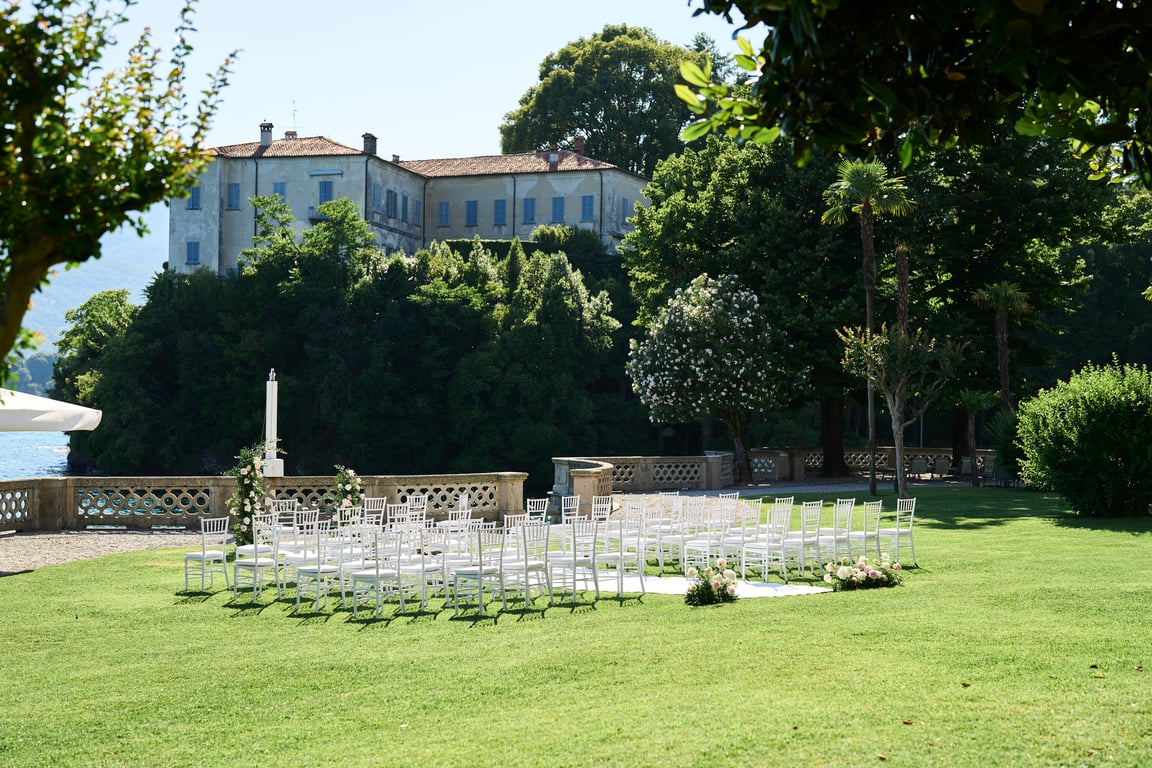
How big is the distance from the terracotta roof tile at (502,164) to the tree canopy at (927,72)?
2669 inches

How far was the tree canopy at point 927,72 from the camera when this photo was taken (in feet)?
14.1

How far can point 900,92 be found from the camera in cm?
503

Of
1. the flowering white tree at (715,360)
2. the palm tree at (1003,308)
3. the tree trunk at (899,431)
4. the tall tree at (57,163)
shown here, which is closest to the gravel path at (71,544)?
the tall tree at (57,163)

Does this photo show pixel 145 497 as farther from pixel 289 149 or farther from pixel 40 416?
pixel 289 149

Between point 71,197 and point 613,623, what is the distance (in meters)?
9.30

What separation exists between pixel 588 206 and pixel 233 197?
22.5 meters

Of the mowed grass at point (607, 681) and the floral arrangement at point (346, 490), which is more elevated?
the floral arrangement at point (346, 490)

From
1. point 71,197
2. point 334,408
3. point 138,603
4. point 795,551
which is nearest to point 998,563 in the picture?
point 795,551

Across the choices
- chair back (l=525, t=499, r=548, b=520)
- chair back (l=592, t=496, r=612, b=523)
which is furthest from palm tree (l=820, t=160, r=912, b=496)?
chair back (l=525, t=499, r=548, b=520)

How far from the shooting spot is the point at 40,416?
56.3 feet

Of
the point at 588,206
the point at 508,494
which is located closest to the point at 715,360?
the point at 508,494

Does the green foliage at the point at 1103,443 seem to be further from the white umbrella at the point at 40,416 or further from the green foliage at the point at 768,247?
the white umbrella at the point at 40,416

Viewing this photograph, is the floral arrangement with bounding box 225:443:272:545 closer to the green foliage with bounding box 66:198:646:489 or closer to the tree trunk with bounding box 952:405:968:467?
the tree trunk with bounding box 952:405:968:467

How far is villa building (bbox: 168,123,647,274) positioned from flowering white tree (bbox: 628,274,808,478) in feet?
108
